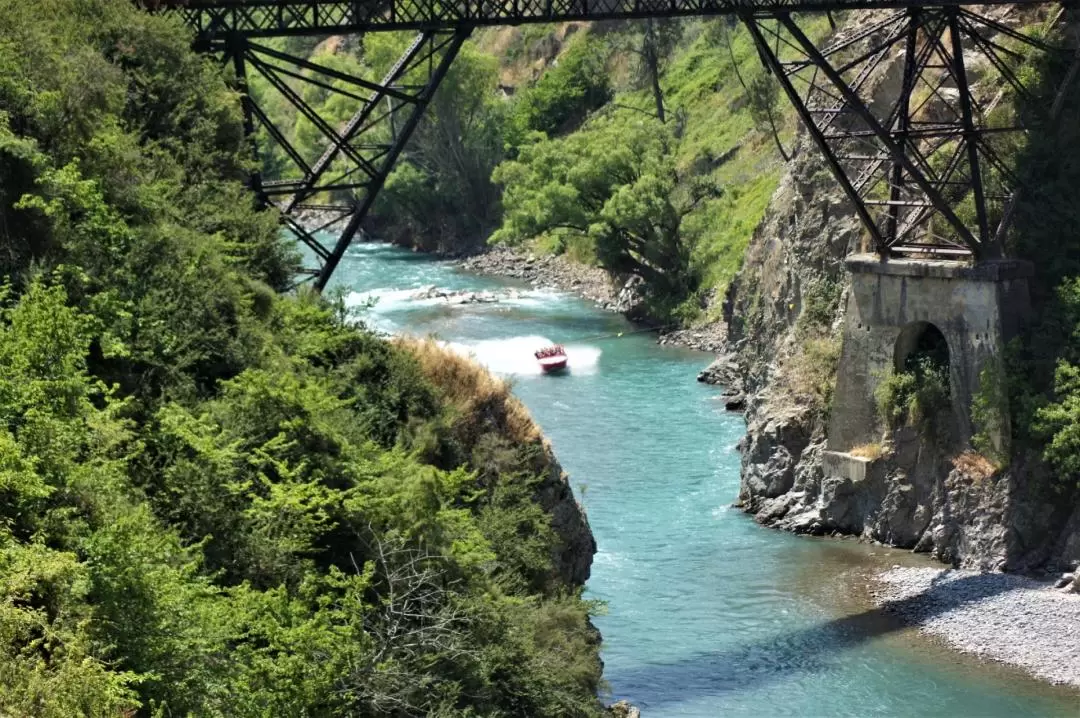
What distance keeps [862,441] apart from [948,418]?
6.88ft

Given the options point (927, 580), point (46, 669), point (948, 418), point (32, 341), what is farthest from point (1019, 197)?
point (46, 669)

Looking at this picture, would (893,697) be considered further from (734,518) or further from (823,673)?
(734,518)

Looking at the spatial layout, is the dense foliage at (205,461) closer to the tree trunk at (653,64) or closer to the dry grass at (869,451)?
the dry grass at (869,451)

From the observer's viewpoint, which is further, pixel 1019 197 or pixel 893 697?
pixel 1019 197

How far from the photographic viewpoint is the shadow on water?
2748cm

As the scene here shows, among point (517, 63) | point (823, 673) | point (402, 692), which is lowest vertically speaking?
point (823, 673)

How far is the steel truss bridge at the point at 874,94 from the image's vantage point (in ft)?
95.8

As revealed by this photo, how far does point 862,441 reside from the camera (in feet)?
117

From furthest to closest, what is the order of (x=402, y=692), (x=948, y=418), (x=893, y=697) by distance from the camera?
(x=948, y=418), (x=893, y=697), (x=402, y=692)

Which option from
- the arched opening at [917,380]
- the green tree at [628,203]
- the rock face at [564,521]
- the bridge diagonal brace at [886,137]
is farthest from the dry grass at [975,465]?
the green tree at [628,203]

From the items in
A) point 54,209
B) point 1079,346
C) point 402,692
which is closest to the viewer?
point 402,692

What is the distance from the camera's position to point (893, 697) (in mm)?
26859

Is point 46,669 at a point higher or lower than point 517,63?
lower

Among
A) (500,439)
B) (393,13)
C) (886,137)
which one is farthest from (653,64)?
(500,439)
